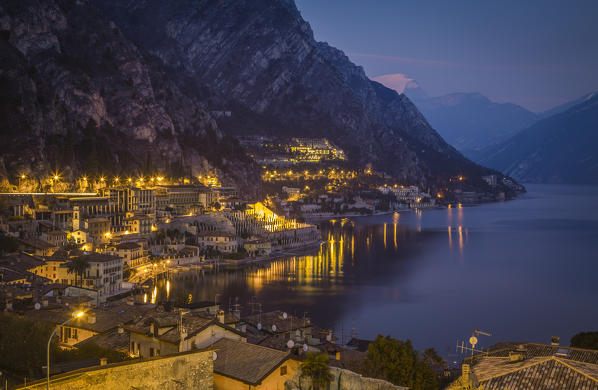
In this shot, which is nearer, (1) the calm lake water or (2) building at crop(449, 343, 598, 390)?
(2) building at crop(449, 343, 598, 390)

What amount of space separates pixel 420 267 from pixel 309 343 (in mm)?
35093

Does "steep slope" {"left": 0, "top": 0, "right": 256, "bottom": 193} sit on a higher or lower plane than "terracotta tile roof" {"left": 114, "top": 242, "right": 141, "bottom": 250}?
higher

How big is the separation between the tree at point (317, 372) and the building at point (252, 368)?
5.30 ft

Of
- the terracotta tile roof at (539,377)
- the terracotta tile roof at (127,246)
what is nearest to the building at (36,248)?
the terracotta tile roof at (127,246)

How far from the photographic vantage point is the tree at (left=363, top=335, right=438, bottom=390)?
15266 mm

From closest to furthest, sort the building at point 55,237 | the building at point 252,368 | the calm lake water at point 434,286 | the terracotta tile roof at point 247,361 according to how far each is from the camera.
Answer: the building at point 252,368
the terracotta tile roof at point 247,361
the calm lake water at point 434,286
the building at point 55,237

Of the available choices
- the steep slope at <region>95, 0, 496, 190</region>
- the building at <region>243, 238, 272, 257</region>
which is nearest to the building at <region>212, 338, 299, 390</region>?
the building at <region>243, 238, 272, 257</region>

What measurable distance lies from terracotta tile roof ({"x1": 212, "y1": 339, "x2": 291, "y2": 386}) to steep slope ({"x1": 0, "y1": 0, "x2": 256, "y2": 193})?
44385 millimetres

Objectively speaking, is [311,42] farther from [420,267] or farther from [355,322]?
[355,322]

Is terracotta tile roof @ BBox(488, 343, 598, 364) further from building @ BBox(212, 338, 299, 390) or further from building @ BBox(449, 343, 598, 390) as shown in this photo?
building @ BBox(212, 338, 299, 390)

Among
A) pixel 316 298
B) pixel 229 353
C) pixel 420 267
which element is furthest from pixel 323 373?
pixel 420 267

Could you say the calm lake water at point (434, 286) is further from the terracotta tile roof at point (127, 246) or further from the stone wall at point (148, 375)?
the stone wall at point (148, 375)

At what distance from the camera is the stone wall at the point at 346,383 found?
430 inches

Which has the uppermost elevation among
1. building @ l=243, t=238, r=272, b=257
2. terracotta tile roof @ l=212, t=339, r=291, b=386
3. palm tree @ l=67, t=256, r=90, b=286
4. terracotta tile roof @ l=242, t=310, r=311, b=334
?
terracotta tile roof @ l=212, t=339, r=291, b=386
